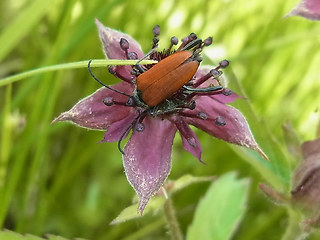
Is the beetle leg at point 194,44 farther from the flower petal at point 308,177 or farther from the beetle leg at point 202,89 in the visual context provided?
the flower petal at point 308,177

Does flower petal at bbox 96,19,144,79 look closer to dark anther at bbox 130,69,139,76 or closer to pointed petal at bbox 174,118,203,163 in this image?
dark anther at bbox 130,69,139,76

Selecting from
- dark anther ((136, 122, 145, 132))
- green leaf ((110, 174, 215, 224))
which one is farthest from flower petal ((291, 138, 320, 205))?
dark anther ((136, 122, 145, 132))

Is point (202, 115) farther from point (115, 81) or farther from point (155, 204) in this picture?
point (115, 81)

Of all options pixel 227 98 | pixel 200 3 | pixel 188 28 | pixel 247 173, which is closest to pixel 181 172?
pixel 247 173

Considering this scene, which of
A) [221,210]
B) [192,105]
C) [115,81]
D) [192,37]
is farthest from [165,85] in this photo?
[115,81]

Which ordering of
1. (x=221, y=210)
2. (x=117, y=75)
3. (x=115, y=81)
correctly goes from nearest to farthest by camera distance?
(x=117, y=75) < (x=221, y=210) < (x=115, y=81)

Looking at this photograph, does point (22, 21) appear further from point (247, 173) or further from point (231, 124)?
point (247, 173)
